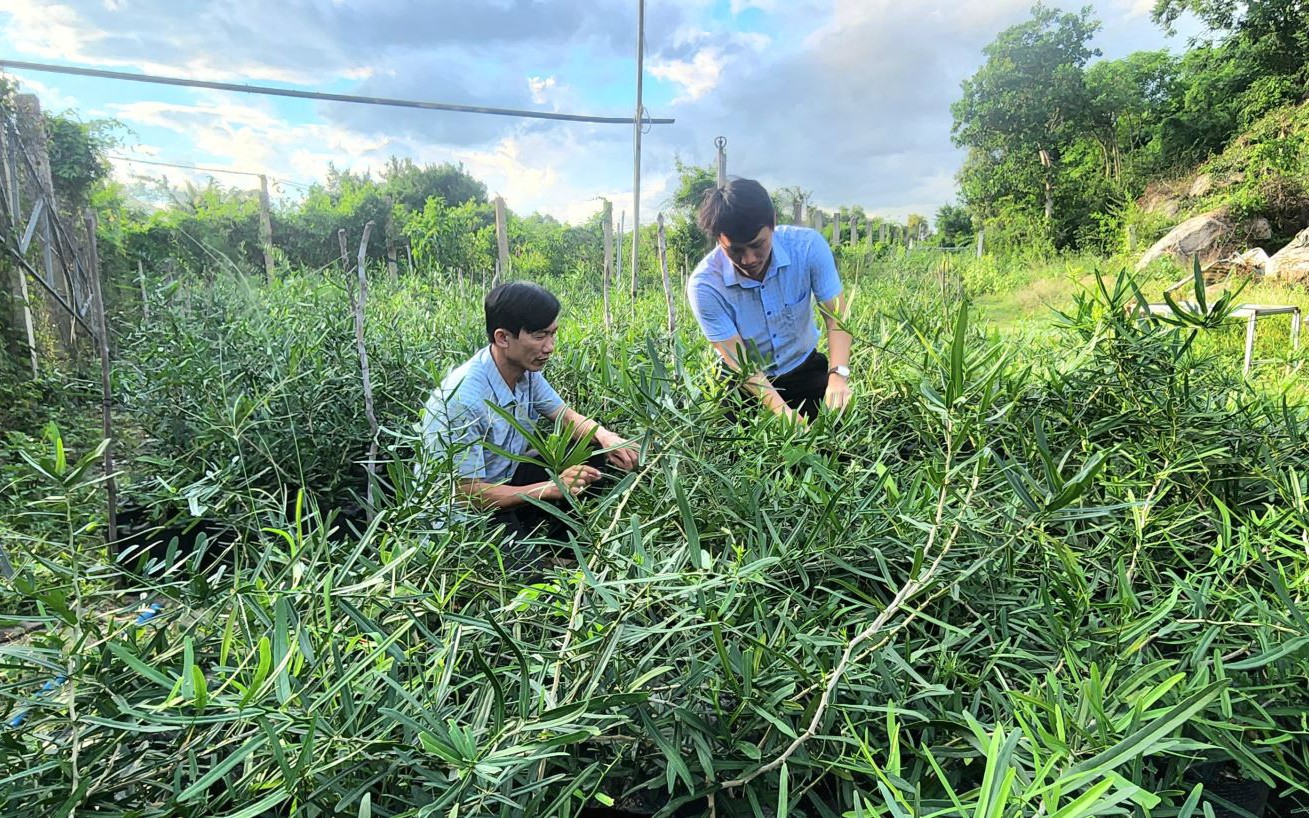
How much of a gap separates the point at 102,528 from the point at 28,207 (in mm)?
5170

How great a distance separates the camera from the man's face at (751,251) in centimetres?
193

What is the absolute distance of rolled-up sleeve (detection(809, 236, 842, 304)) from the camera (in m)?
2.11

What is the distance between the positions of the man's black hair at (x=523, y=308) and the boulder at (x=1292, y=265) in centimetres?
1051

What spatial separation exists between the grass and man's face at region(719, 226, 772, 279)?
3.53 feet

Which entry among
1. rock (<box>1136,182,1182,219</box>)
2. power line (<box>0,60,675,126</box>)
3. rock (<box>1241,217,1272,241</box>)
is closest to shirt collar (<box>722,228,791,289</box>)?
power line (<box>0,60,675,126</box>)

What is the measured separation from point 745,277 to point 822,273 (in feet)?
0.85

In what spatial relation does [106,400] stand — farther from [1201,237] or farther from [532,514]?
[1201,237]

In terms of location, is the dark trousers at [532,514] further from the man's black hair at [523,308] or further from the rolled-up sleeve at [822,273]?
the rolled-up sleeve at [822,273]

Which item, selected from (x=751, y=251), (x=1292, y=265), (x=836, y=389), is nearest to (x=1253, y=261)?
(x=1292, y=265)

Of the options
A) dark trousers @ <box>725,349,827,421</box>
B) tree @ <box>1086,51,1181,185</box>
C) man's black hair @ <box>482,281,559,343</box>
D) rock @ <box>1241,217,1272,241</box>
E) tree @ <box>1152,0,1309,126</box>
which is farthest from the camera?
tree @ <box>1086,51,1181,185</box>

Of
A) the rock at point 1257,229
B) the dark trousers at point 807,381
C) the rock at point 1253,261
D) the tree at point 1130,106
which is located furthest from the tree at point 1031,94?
the dark trousers at point 807,381

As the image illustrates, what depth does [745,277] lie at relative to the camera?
2.09 m

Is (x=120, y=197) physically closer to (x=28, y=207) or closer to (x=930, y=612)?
(x=28, y=207)

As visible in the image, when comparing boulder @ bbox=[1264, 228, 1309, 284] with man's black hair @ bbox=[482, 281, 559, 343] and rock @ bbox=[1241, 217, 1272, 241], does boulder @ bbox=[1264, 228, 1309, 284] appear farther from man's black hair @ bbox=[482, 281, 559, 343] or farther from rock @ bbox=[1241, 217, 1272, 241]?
man's black hair @ bbox=[482, 281, 559, 343]
